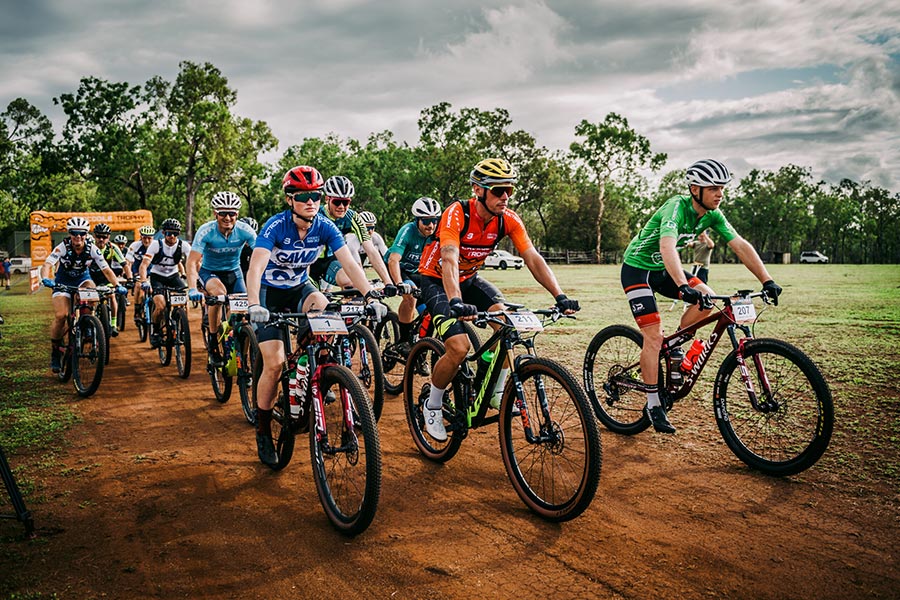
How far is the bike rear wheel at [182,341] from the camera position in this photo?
30.3ft

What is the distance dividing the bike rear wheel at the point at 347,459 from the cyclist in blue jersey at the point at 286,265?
873 millimetres

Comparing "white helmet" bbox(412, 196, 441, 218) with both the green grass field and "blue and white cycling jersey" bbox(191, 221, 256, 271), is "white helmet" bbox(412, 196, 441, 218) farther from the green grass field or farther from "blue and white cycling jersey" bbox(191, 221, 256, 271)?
the green grass field

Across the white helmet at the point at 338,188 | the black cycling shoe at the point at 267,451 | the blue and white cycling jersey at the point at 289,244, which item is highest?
the white helmet at the point at 338,188

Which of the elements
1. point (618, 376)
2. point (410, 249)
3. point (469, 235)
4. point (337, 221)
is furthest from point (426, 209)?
point (618, 376)

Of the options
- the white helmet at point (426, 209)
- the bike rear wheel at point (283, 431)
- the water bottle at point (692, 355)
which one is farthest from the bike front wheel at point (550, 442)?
the white helmet at point (426, 209)

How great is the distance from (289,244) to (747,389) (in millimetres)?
4266

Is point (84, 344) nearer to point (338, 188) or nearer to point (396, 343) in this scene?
point (338, 188)

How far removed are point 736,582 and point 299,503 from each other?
3.04m

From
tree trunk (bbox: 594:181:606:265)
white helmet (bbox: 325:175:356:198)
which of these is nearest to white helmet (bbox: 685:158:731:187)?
white helmet (bbox: 325:175:356:198)

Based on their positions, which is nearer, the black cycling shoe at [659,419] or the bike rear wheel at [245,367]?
the black cycling shoe at [659,419]

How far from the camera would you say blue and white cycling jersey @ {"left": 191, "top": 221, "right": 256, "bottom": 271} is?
333 inches

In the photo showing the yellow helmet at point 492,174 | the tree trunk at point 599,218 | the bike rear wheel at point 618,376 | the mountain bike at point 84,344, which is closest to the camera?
the yellow helmet at point 492,174

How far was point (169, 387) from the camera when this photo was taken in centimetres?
891

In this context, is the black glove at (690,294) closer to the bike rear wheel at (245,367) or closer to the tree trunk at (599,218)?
the bike rear wheel at (245,367)
